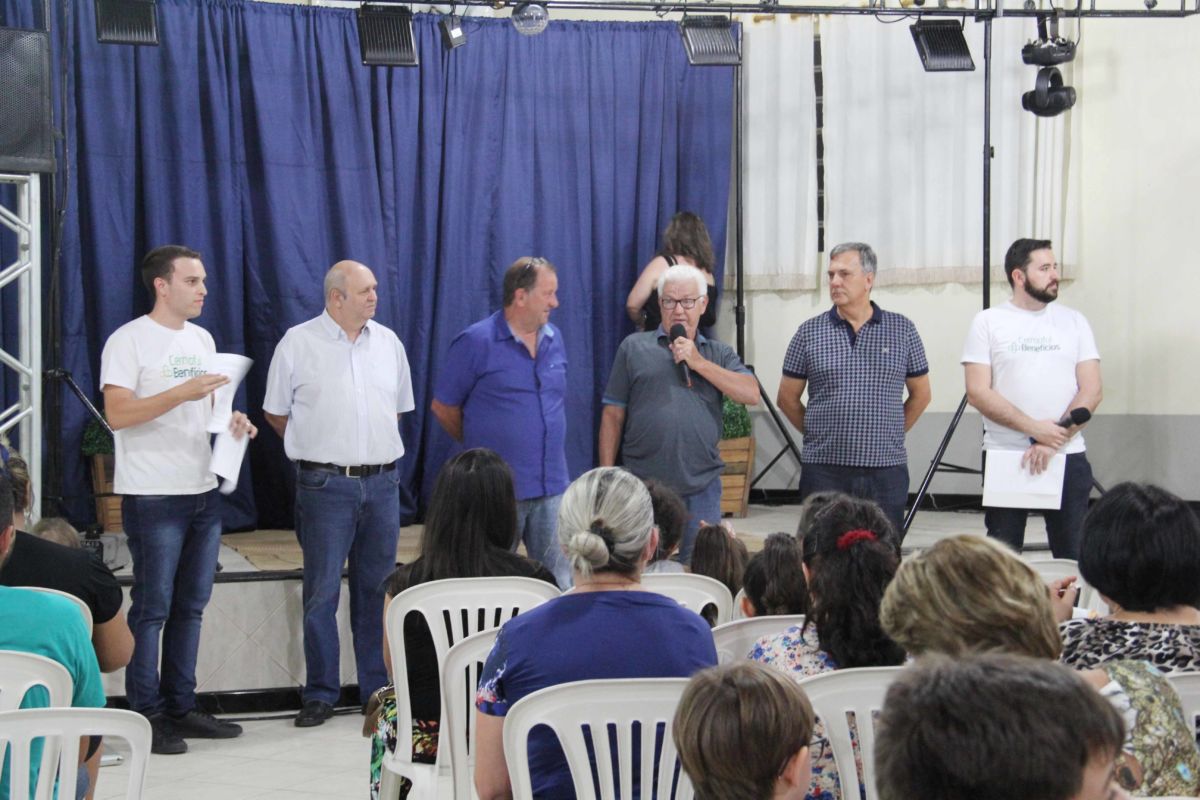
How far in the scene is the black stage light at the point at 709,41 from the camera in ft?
20.4

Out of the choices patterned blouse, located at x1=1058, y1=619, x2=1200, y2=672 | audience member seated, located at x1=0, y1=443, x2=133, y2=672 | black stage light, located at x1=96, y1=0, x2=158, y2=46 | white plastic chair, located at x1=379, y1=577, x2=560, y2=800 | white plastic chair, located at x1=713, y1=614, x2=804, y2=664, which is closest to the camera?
patterned blouse, located at x1=1058, y1=619, x2=1200, y2=672

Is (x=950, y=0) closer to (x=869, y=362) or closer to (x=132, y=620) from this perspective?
(x=869, y=362)

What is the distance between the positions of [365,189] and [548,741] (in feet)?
15.9

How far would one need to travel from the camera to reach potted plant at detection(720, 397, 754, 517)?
674 cm

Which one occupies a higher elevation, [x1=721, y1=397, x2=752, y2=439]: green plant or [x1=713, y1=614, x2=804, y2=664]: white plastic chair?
[x1=713, y1=614, x2=804, y2=664]: white plastic chair

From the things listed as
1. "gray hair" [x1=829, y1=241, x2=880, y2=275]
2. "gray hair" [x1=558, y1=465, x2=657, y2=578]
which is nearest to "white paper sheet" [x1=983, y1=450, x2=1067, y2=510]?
"gray hair" [x1=829, y1=241, x2=880, y2=275]

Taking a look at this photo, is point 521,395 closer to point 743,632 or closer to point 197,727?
point 197,727

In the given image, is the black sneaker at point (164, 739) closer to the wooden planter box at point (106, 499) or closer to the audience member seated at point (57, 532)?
the audience member seated at point (57, 532)

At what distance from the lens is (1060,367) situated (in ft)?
16.1

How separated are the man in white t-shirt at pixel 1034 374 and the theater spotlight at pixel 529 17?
7.68 feet

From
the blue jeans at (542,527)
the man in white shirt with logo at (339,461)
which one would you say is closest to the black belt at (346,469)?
the man in white shirt with logo at (339,461)

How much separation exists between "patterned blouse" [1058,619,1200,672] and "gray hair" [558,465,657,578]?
70 cm

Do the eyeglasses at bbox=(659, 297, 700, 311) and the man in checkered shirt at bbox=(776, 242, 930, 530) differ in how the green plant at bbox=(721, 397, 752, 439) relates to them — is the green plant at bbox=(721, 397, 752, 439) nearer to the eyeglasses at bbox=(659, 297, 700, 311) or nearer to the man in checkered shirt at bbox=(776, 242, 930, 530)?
the man in checkered shirt at bbox=(776, 242, 930, 530)

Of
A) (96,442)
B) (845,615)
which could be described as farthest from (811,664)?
(96,442)
